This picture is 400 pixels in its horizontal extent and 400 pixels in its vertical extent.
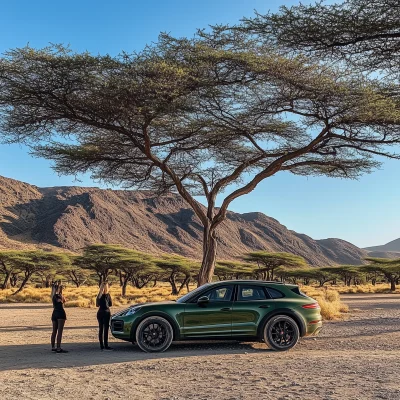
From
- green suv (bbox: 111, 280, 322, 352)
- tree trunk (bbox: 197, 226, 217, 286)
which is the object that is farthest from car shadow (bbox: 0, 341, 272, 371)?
tree trunk (bbox: 197, 226, 217, 286)

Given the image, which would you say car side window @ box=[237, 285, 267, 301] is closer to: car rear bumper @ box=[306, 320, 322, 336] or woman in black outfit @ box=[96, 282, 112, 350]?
car rear bumper @ box=[306, 320, 322, 336]

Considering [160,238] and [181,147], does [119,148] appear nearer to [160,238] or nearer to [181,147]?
[181,147]

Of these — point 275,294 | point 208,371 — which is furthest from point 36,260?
point 208,371

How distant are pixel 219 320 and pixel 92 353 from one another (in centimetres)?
267

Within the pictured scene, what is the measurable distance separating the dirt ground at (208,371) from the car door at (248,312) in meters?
0.43

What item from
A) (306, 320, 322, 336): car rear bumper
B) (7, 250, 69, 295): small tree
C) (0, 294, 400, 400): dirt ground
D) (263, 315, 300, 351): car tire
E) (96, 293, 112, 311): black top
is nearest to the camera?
(0, 294, 400, 400): dirt ground

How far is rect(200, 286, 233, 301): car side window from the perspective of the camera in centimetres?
1056

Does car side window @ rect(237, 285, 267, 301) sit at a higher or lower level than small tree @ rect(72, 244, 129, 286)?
lower

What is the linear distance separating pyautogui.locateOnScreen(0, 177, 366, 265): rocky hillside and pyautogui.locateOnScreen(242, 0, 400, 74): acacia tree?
89091 millimetres

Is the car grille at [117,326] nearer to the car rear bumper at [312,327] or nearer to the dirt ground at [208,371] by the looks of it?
the dirt ground at [208,371]

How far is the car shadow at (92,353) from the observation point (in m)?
8.96

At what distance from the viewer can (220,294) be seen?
1061 centimetres

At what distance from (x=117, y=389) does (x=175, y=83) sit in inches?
417

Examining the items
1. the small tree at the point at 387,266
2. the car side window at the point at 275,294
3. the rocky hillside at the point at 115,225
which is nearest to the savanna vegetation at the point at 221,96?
the car side window at the point at 275,294
